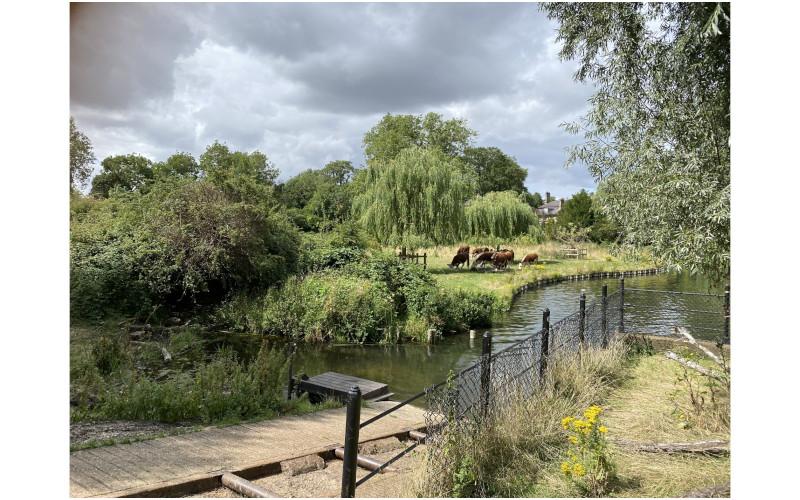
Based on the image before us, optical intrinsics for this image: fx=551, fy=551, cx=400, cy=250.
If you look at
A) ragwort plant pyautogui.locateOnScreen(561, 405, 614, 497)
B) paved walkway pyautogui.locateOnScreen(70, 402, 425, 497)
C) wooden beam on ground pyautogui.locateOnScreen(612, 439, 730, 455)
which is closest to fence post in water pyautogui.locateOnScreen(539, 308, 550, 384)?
wooden beam on ground pyautogui.locateOnScreen(612, 439, 730, 455)

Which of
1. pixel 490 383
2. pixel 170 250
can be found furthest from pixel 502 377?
pixel 170 250

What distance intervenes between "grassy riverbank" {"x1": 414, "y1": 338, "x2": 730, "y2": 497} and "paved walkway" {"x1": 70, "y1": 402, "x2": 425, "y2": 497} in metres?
1.40

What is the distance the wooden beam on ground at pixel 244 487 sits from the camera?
382 centimetres

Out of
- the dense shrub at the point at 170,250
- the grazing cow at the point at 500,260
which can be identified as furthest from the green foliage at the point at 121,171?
the grazing cow at the point at 500,260

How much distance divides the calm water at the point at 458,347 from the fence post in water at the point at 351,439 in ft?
16.5

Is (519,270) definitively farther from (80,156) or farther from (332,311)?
(80,156)

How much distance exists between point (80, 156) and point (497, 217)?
22.3 meters

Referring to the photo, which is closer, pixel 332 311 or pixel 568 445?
pixel 568 445

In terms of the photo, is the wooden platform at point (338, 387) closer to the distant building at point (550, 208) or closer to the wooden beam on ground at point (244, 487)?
the wooden beam on ground at point (244, 487)

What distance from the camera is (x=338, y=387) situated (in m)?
7.14

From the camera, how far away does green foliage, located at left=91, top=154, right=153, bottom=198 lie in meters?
32.6

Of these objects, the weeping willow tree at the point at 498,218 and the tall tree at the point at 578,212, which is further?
the tall tree at the point at 578,212
